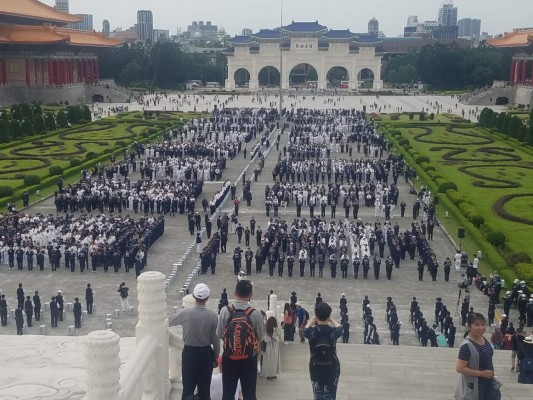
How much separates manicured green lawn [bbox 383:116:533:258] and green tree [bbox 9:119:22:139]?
72.4 ft

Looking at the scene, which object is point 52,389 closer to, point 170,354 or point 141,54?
point 170,354

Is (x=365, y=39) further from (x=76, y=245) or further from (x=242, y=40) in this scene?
(x=76, y=245)

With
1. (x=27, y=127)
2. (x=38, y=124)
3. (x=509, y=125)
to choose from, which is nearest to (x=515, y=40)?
(x=509, y=125)

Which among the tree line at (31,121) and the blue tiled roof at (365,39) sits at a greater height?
the blue tiled roof at (365,39)

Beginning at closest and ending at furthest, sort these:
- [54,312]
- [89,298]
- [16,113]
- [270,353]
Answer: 1. [270,353]
2. [54,312]
3. [89,298]
4. [16,113]

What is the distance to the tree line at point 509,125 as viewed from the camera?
1469 inches

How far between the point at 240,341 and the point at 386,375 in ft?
13.3

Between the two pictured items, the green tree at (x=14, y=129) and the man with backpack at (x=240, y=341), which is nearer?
the man with backpack at (x=240, y=341)

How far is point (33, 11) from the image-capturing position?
59812 millimetres

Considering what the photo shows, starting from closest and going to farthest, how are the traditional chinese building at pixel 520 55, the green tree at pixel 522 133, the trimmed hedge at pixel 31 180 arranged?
the trimmed hedge at pixel 31 180 → the green tree at pixel 522 133 → the traditional chinese building at pixel 520 55

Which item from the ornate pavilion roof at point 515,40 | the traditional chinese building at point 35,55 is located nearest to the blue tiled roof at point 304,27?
the ornate pavilion roof at point 515,40

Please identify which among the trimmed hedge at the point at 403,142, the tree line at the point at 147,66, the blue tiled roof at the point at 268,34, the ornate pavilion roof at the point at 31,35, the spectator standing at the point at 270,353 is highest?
the blue tiled roof at the point at 268,34

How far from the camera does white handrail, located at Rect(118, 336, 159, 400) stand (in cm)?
485

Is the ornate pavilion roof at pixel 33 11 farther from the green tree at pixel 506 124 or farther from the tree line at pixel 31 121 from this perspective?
the green tree at pixel 506 124
